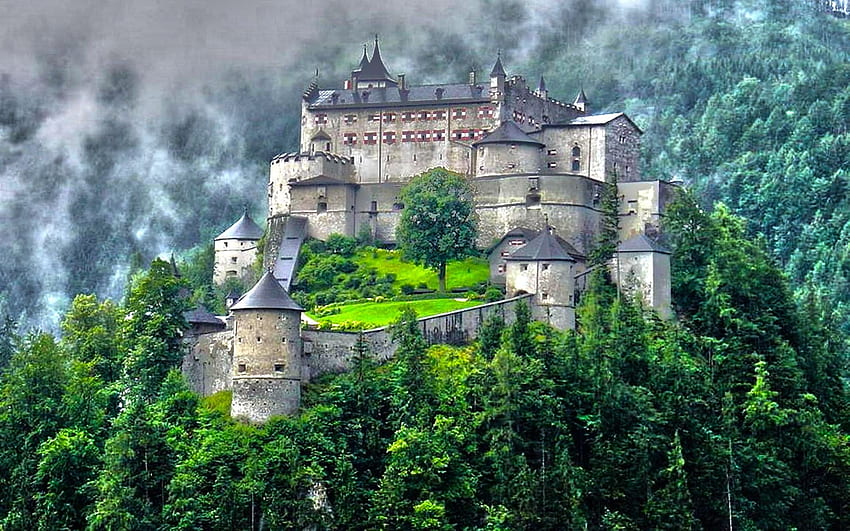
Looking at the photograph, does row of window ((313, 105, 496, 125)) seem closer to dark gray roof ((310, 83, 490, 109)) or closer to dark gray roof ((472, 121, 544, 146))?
dark gray roof ((310, 83, 490, 109))

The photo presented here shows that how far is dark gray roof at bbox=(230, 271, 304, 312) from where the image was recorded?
69938 mm

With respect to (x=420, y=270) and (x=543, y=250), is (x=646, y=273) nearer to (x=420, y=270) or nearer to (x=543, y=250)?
(x=543, y=250)

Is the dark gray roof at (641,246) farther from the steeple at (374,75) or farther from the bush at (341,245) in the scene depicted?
the steeple at (374,75)

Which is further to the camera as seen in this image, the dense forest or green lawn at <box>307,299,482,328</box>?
green lawn at <box>307,299,482,328</box>

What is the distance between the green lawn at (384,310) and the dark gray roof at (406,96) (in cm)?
1716

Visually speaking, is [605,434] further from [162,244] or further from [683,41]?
[683,41]

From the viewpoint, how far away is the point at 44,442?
71.4 m

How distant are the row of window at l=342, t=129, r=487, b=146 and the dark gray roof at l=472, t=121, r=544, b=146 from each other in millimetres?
2620

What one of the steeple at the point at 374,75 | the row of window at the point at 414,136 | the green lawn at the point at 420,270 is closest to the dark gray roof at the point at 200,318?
the green lawn at the point at 420,270

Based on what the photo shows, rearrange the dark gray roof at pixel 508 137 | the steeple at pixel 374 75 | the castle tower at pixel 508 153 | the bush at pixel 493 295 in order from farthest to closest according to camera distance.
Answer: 1. the steeple at pixel 374 75
2. the dark gray roof at pixel 508 137
3. the castle tower at pixel 508 153
4. the bush at pixel 493 295

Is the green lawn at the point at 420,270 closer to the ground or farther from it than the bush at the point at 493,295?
farther from it

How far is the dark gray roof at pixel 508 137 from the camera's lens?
307ft

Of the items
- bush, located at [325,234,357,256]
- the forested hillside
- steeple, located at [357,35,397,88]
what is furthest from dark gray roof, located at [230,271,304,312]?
steeple, located at [357,35,397,88]

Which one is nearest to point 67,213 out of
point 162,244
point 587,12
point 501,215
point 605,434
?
point 162,244
